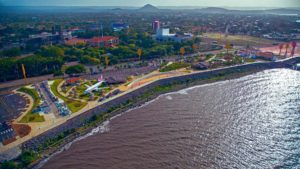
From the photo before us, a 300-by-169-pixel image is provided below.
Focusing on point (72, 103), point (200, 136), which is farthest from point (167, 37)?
point (200, 136)

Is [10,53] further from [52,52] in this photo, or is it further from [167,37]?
[167,37]

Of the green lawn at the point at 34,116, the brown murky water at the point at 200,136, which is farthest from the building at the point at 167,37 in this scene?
the green lawn at the point at 34,116

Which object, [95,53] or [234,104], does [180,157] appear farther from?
[95,53]

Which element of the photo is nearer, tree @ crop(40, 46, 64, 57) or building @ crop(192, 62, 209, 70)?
building @ crop(192, 62, 209, 70)

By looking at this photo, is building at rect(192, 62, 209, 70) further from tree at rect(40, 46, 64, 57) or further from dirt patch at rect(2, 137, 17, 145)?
dirt patch at rect(2, 137, 17, 145)

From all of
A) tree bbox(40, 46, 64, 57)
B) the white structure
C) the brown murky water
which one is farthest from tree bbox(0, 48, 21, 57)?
the brown murky water

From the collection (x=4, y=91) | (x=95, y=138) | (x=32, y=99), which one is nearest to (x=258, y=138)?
(x=95, y=138)

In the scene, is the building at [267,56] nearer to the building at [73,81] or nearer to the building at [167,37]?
the building at [167,37]

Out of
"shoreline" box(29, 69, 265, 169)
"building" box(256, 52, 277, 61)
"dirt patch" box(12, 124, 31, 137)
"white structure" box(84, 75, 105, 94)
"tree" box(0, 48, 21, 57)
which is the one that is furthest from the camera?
"tree" box(0, 48, 21, 57)

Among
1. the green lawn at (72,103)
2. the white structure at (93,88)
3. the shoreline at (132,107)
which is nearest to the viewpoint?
the shoreline at (132,107)
